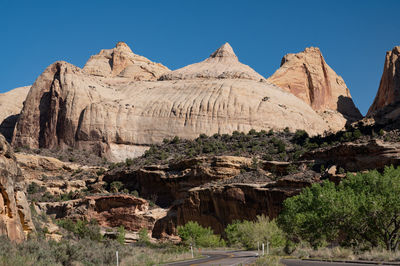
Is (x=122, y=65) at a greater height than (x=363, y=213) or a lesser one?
greater

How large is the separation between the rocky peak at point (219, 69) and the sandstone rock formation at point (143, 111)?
0.39m

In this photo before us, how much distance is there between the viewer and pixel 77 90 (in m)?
95.0

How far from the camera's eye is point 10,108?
123 metres

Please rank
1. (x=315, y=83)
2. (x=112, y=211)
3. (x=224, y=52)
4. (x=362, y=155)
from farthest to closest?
(x=315, y=83), (x=224, y=52), (x=112, y=211), (x=362, y=155)

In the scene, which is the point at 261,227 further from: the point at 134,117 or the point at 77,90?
the point at 77,90

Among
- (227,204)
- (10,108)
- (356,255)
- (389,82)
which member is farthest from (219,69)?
(356,255)

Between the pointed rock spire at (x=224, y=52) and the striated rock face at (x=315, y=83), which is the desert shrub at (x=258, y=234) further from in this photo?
the pointed rock spire at (x=224, y=52)

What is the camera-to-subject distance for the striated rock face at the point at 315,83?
11719 cm

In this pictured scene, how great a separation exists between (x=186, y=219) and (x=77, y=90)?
149ft

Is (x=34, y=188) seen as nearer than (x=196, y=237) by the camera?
No

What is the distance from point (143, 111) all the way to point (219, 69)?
74.0 feet

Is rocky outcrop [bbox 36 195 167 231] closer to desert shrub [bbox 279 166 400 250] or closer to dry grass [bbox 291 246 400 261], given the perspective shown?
desert shrub [bbox 279 166 400 250]

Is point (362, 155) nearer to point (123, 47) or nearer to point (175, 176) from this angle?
point (175, 176)

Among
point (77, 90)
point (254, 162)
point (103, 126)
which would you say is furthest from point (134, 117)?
point (254, 162)
